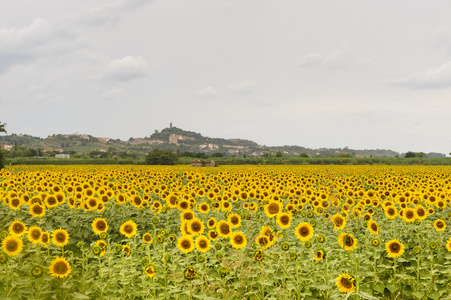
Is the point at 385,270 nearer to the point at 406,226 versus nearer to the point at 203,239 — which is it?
the point at 406,226

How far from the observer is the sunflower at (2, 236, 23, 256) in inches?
184

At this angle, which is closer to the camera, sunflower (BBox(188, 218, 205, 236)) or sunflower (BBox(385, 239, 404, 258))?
sunflower (BBox(385, 239, 404, 258))

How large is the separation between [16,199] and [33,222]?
819 mm

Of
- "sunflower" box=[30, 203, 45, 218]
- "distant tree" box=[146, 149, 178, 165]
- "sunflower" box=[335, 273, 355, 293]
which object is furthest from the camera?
"distant tree" box=[146, 149, 178, 165]

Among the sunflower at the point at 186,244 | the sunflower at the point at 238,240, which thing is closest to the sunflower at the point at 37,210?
the sunflower at the point at 186,244

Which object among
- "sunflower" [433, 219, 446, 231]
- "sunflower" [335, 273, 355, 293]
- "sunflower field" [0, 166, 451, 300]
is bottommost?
"sunflower field" [0, 166, 451, 300]

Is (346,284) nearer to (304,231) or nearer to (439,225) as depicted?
(304,231)

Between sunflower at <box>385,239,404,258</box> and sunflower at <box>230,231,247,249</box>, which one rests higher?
sunflower at <box>230,231,247,249</box>

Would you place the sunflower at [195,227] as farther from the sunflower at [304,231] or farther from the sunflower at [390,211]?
the sunflower at [390,211]

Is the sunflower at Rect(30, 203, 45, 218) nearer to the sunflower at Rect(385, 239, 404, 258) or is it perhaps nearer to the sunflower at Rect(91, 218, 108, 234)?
the sunflower at Rect(91, 218, 108, 234)

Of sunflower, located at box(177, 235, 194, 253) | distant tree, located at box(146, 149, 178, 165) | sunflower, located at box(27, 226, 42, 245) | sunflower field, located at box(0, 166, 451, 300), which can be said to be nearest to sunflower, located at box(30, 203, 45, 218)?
sunflower field, located at box(0, 166, 451, 300)

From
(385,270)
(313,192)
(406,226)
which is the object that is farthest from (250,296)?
(313,192)

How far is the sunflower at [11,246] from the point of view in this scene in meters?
4.68

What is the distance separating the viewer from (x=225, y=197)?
1010 centimetres
